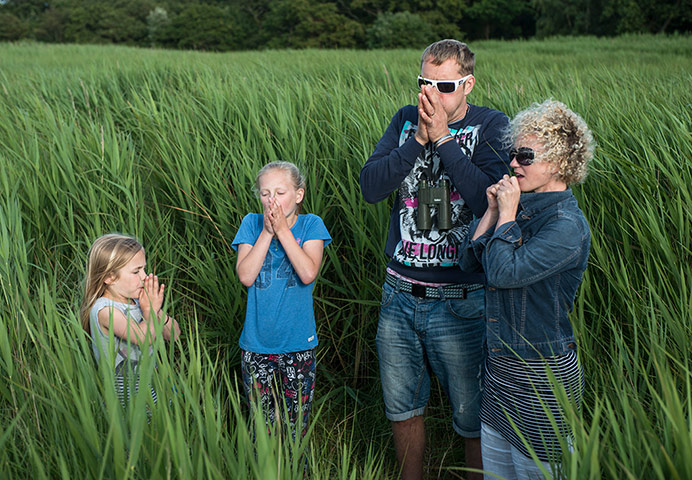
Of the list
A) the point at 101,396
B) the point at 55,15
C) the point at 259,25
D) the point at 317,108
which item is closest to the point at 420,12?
the point at 259,25

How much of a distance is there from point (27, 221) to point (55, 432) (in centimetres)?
179

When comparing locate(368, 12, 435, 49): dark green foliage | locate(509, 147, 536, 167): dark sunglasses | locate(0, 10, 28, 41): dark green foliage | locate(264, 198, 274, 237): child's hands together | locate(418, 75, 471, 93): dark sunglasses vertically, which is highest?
locate(0, 10, 28, 41): dark green foliage

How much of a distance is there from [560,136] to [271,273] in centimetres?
112

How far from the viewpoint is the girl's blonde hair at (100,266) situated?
76.5 inches

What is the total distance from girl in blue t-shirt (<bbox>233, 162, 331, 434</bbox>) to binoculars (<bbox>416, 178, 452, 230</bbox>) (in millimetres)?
413

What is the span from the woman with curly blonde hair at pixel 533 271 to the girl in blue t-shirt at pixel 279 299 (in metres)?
0.68

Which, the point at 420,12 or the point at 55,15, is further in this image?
the point at 55,15

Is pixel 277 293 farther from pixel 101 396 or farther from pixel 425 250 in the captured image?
pixel 101 396

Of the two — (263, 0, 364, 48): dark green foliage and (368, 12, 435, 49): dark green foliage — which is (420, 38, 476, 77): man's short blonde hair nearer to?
(368, 12, 435, 49): dark green foliage

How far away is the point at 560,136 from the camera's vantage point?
163 cm

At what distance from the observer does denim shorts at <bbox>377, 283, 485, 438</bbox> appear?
1993 mm

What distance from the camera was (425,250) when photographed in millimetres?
1989

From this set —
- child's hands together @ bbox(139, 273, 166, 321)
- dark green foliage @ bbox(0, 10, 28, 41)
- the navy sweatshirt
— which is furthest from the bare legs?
dark green foliage @ bbox(0, 10, 28, 41)

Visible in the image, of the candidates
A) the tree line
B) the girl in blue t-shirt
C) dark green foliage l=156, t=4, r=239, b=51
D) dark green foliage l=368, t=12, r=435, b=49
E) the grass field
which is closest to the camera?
the grass field
